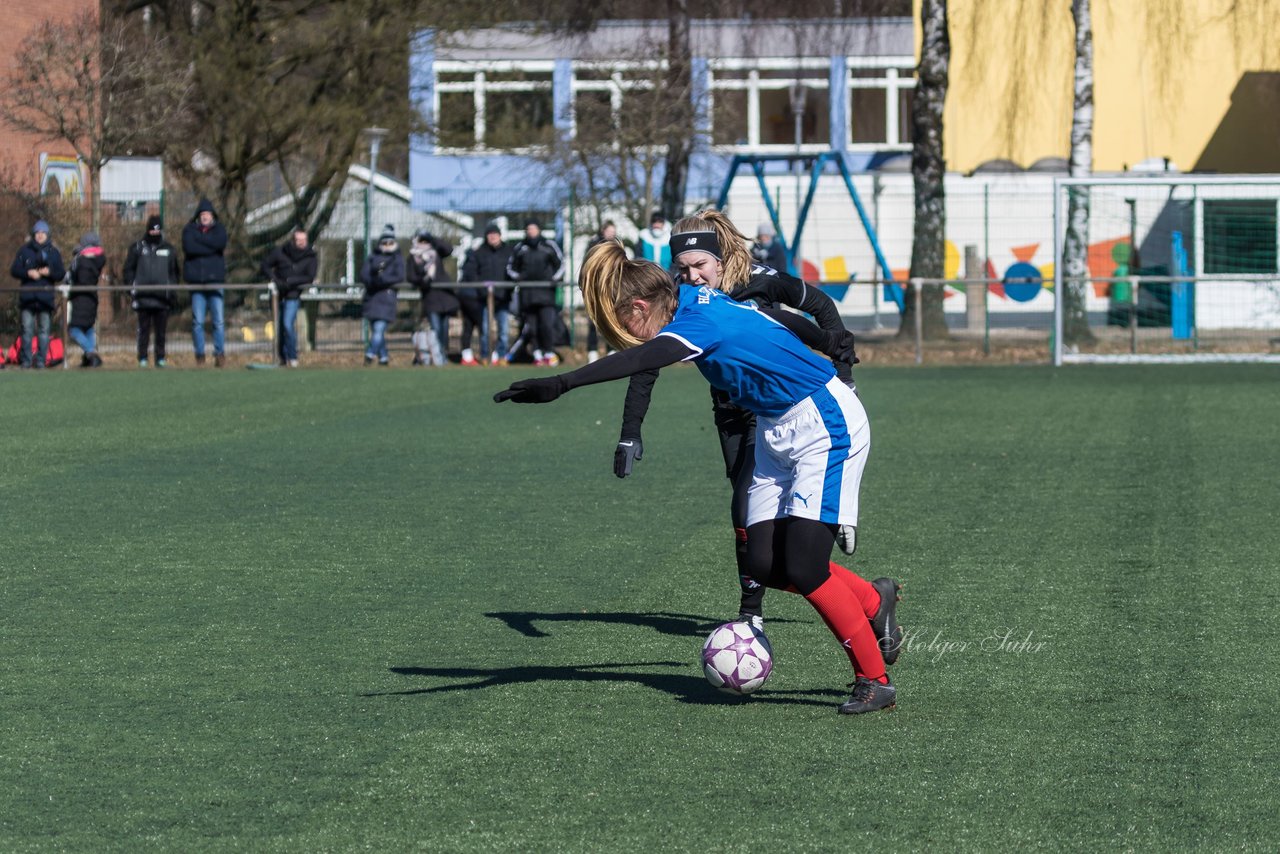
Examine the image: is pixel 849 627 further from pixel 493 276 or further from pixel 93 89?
pixel 93 89

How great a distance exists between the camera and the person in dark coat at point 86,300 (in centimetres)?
2344

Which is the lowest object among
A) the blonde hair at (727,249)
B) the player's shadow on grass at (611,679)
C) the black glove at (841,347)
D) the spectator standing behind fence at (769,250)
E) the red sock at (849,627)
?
Result: the player's shadow on grass at (611,679)

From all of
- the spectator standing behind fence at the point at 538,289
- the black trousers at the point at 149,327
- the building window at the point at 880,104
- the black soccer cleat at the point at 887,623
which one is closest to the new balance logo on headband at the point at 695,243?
the black soccer cleat at the point at 887,623

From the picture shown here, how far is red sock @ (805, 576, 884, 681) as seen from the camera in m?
5.71

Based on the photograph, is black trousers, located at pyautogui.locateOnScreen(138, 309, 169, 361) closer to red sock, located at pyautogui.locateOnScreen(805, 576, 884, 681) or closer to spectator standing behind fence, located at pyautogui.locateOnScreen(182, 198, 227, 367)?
spectator standing behind fence, located at pyautogui.locateOnScreen(182, 198, 227, 367)

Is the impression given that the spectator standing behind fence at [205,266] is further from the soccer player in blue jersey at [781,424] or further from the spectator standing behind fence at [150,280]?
the soccer player in blue jersey at [781,424]

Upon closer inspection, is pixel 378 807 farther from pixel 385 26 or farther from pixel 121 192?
pixel 385 26

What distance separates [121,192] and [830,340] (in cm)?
2362

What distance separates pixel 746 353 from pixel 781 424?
1.05ft

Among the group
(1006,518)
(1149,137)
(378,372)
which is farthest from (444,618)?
(1149,137)

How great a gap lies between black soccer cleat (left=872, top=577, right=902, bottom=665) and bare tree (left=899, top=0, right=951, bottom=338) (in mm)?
20812

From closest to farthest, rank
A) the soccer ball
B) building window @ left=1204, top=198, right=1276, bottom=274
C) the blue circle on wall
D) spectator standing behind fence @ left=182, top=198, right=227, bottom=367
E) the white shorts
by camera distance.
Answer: the white shorts
the soccer ball
spectator standing behind fence @ left=182, top=198, right=227, bottom=367
the blue circle on wall
building window @ left=1204, top=198, right=1276, bottom=274
